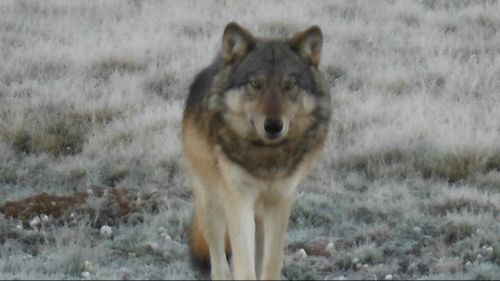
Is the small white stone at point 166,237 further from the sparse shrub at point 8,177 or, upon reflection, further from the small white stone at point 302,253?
the sparse shrub at point 8,177

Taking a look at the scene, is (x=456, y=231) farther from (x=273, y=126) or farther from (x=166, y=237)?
(x=273, y=126)

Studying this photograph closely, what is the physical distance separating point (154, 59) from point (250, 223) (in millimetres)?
7960

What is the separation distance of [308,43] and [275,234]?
1140 mm

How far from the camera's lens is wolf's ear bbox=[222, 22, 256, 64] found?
19.0ft

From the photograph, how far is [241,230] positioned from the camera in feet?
18.9

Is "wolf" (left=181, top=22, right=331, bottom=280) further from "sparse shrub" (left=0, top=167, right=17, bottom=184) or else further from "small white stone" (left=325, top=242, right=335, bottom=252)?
"sparse shrub" (left=0, top=167, right=17, bottom=184)

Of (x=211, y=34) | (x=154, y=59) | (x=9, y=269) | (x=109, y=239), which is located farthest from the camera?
(x=211, y=34)

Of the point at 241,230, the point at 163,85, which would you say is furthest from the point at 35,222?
the point at 163,85

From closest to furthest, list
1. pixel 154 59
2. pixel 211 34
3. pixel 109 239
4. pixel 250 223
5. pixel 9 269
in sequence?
1. pixel 250 223
2. pixel 9 269
3. pixel 109 239
4. pixel 154 59
5. pixel 211 34

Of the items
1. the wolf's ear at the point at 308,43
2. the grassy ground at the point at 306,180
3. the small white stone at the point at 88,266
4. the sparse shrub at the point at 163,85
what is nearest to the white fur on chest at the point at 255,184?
the wolf's ear at the point at 308,43

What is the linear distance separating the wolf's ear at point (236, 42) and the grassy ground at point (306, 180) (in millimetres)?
1616

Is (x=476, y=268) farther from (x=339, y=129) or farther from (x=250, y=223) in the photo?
(x=339, y=129)

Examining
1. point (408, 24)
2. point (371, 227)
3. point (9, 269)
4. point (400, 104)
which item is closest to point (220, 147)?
point (9, 269)

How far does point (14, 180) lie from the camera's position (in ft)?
31.1
